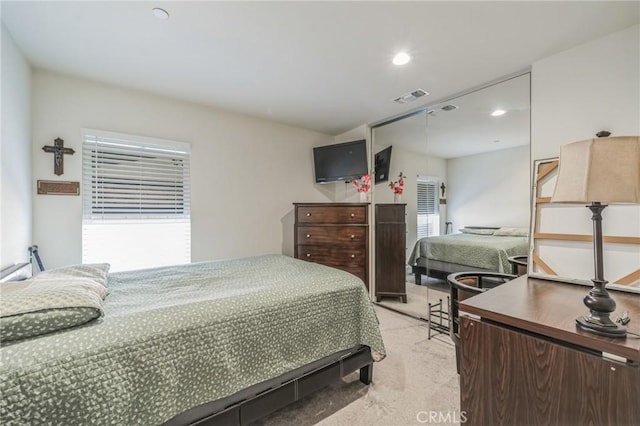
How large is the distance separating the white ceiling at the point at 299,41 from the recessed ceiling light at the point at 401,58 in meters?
0.05

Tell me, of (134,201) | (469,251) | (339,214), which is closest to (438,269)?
(469,251)

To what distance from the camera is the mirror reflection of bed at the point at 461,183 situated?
2.46m

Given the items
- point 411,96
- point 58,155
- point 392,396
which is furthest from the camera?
point 411,96

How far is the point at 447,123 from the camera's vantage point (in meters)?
3.11

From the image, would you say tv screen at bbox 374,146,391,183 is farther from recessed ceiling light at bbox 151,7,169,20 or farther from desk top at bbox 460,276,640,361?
recessed ceiling light at bbox 151,7,169,20

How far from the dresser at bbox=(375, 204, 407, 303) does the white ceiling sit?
1600 mm

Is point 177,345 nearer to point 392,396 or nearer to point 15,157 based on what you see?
point 392,396

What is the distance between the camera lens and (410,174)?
3.55m

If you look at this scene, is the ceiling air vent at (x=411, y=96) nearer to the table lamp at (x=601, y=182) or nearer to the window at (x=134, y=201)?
the table lamp at (x=601, y=182)

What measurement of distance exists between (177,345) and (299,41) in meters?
2.03

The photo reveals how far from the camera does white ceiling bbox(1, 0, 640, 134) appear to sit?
1.60 meters

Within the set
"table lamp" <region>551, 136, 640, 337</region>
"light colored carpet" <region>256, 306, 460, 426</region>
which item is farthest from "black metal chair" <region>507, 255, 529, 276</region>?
"table lamp" <region>551, 136, 640, 337</region>

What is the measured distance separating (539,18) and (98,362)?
9.66 feet

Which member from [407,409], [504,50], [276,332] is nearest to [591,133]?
[504,50]
